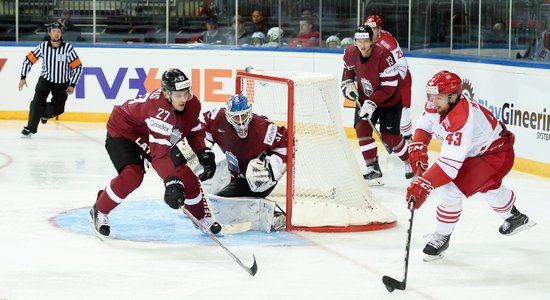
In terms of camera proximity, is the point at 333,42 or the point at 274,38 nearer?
the point at 333,42

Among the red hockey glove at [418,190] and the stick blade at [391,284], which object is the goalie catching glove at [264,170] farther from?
the stick blade at [391,284]

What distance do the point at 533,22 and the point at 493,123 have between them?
11.0 ft

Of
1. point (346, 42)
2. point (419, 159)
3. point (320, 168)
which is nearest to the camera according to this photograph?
point (419, 159)

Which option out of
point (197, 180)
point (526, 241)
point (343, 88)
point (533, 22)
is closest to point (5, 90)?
point (343, 88)

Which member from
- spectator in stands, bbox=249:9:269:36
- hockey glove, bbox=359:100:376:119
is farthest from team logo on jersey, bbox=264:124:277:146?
spectator in stands, bbox=249:9:269:36

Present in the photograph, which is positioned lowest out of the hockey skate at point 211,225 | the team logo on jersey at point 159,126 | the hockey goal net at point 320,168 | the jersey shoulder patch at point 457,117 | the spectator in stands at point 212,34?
the hockey skate at point 211,225

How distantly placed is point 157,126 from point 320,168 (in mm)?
1202

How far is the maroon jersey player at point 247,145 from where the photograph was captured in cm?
536

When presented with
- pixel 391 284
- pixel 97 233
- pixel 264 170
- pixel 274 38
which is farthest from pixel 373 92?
pixel 274 38

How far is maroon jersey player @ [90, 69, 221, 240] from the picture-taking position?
4891 millimetres

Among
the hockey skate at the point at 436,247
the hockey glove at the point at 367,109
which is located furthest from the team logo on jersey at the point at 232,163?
the hockey glove at the point at 367,109

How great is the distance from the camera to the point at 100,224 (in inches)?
208

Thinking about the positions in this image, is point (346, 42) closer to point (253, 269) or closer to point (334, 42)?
point (334, 42)

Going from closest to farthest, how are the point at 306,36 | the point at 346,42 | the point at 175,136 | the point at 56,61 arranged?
1. the point at 175,136
2. the point at 56,61
3. the point at 346,42
4. the point at 306,36
